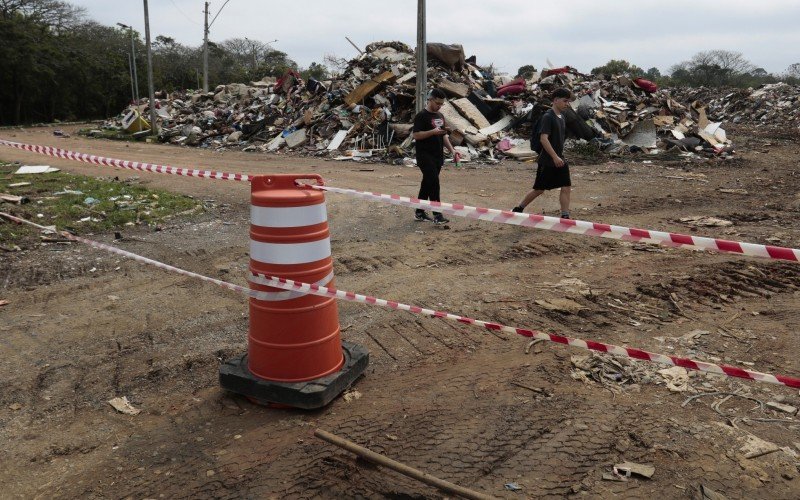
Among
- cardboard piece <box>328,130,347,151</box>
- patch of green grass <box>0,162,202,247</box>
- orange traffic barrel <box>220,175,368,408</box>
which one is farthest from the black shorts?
cardboard piece <box>328,130,347,151</box>

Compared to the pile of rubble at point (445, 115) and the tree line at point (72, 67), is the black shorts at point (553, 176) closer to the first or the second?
the pile of rubble at point (445, 115)

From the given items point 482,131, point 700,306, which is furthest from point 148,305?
point 482,131

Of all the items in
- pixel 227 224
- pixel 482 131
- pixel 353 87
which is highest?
pixel 353 87

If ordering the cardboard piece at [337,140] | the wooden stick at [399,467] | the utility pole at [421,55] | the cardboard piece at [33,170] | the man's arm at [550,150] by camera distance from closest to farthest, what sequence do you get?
the wooden stick at [399,467], the man's arm at [550,150], the cardboard piece at [33,170], the utility pole at [421,55], the cardboard piece at [337,140]

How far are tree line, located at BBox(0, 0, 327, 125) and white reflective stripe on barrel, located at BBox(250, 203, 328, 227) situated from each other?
37.7 metres

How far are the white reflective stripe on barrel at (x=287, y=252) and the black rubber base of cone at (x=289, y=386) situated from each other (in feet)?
2.30

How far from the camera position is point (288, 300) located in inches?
124

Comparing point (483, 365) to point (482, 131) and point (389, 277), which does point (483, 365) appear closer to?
point (389, 277)

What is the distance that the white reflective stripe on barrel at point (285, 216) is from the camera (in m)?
3.11

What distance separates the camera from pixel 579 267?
5.60 meters

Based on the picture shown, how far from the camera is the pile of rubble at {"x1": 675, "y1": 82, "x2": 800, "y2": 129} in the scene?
85.6ft

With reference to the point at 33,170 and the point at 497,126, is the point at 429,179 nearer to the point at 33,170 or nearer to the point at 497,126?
the point at 33,170

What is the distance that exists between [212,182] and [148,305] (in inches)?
250

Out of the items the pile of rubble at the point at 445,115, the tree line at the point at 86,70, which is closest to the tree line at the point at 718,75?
the tree line at the point at 86,70
